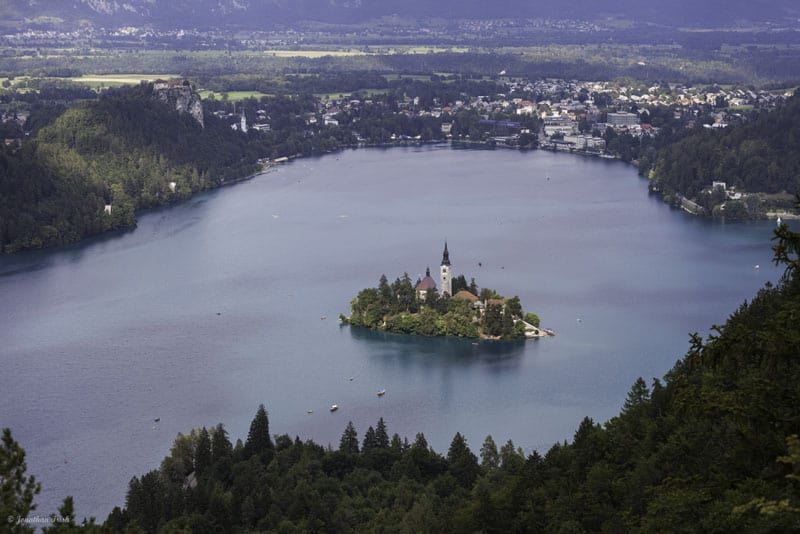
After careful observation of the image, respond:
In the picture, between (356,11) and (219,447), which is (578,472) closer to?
(219,447)

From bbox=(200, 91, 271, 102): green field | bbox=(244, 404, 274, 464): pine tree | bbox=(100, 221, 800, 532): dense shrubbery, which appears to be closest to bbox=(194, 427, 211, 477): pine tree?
bbox=(100, 221, 800, 532): dense shrubbery

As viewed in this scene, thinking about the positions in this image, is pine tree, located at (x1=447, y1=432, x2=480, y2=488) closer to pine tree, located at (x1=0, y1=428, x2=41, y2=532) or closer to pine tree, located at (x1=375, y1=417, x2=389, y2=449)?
pine tree, located at (x1=375, y1=417, x2=389, y2=449)

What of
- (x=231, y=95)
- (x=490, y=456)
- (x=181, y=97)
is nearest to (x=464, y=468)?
(x=490, y=456)

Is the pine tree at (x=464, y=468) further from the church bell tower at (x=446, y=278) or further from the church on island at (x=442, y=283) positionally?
the church bell tower at (x=446, y=278)

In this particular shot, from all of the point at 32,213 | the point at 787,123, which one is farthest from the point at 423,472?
the point at 787,123

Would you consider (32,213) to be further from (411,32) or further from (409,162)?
(411,32)
